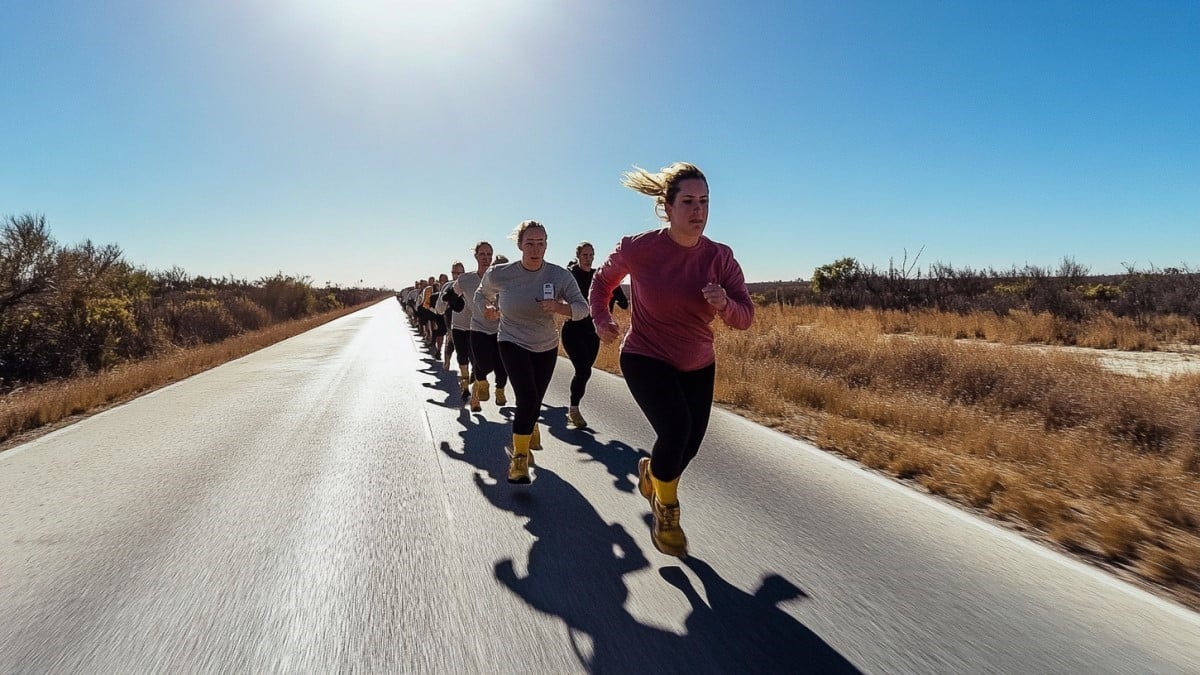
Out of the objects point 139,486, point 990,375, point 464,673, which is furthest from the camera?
point 990,375

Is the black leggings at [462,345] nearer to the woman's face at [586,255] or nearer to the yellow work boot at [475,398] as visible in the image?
the yellow work boot at [475,398]

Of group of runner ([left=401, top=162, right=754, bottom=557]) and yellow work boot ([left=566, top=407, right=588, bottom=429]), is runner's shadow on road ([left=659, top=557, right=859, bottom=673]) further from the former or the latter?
yellow work boot ([left=566, top=407, right=588, bottom=429])

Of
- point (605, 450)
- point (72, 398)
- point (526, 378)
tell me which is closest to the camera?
point (526, 378)

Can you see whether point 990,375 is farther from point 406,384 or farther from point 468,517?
point 406,384

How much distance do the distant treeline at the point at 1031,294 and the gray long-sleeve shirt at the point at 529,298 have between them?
18.5 meters

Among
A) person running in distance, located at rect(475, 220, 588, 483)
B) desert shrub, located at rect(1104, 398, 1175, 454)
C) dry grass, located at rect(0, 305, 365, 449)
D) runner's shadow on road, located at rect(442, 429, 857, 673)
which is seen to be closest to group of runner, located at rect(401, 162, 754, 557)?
runner's shadow on road, located at rect(442, 429, 857, 673)

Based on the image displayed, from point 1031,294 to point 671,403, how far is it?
888 inches

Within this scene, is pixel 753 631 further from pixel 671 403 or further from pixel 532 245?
pixel 532 245

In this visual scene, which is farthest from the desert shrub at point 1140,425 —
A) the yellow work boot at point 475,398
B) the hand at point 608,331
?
the yellow work boot at point 475,398

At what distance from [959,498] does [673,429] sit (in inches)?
105

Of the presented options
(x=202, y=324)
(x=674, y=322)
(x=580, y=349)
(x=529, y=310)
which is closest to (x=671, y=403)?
(x=674, y=322)

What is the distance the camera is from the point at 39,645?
2.64 metres

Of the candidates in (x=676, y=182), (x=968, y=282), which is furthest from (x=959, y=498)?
(x=968, y=282)

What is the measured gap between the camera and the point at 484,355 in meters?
7.92
